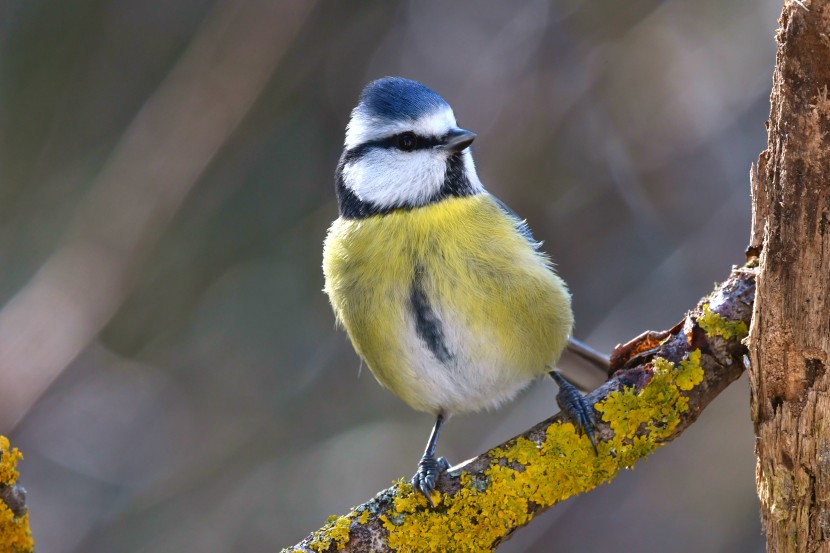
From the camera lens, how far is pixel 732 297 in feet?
6.38

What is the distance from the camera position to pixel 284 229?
4.54 meters

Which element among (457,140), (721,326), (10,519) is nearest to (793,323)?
(721,326)

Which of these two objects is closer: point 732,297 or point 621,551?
point 732,297

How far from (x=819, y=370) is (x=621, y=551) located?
8.14 feet

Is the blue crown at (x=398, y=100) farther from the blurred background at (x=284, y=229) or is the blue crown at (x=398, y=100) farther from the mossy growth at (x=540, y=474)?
the blurred background at (x=284, y=229)

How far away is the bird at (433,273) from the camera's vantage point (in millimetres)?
2189

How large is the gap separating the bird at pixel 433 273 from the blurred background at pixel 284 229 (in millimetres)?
1490

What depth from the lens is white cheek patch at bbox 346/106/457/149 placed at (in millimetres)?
2352

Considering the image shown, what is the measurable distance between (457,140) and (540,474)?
927 millimetres

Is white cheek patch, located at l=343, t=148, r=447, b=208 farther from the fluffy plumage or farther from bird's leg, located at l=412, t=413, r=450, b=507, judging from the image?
bird's leg, located at l=412, t=413, r=450, b=507

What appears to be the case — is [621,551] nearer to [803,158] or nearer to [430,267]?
[430,267]

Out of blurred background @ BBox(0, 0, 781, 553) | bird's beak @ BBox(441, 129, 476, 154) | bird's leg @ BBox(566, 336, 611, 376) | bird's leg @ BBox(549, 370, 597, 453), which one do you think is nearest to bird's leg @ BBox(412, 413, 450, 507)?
bird's leg @ BBox(549, 370, 597, 453)

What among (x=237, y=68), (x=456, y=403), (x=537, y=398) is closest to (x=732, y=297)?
(x=456, y=403)

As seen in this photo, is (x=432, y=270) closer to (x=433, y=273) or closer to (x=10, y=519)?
(x=433, y=273)
